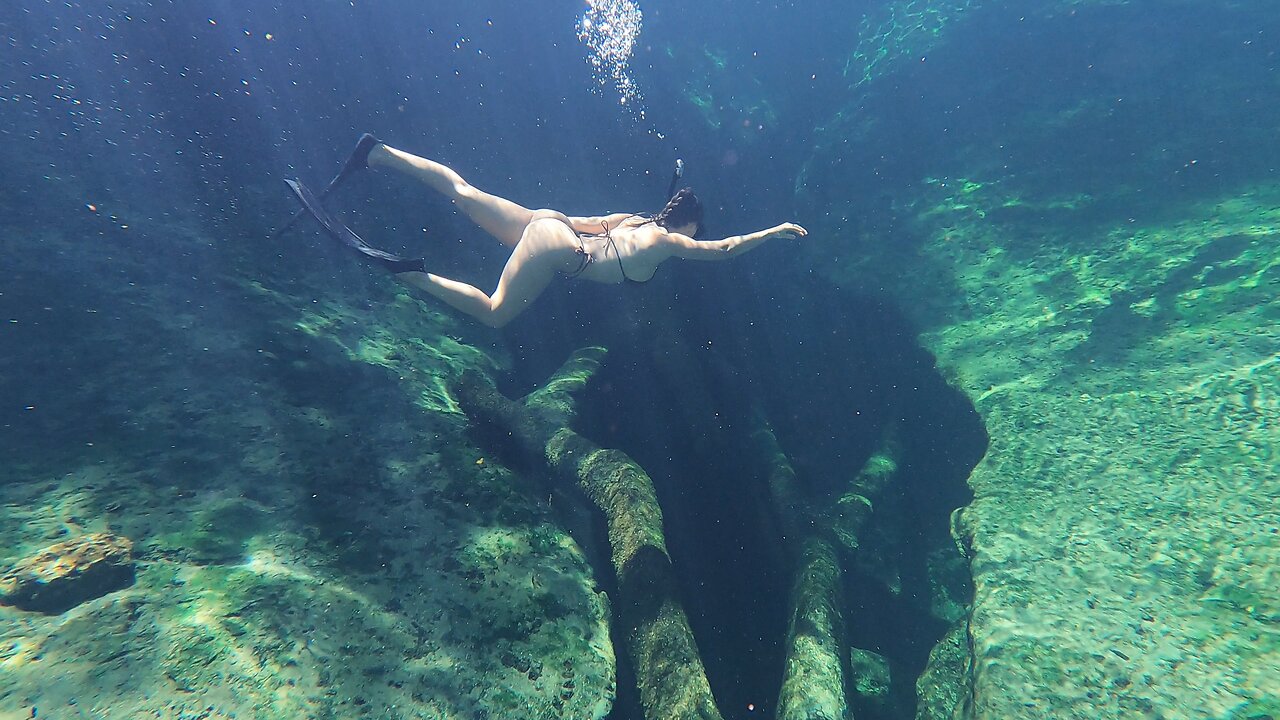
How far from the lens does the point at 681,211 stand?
16.3ft

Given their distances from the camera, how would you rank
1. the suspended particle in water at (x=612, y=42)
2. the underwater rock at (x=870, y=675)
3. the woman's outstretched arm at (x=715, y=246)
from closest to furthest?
the underwater rock at (x=870, y=675) < the woman's outstretched arm at (x=715, y=246) < the suspended particle in water at (x=612, y=42)

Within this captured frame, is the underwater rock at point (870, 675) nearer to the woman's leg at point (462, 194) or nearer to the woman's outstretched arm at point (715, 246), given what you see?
the woman's outstretched arm at point (715, 246)

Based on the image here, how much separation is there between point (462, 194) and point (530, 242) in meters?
1.10

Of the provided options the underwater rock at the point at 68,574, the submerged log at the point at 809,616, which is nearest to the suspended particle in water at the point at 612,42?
the submerged log at the point at 809,616

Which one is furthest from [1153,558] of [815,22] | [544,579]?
[815,22]

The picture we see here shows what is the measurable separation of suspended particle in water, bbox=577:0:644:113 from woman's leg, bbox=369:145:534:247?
22.1 feet

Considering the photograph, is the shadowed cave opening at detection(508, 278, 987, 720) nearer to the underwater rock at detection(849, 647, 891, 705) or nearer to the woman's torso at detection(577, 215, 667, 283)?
the underwater rock at detection(849, 647, 891, 705)

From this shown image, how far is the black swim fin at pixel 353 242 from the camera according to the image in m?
3.89

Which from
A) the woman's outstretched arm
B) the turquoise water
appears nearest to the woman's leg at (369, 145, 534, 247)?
the turquoise water

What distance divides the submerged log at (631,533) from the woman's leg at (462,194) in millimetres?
1612

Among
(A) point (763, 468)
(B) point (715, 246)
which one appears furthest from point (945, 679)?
(B) point (715, 246)

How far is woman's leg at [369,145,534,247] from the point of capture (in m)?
4.69

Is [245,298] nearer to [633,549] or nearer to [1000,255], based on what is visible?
[633,549]

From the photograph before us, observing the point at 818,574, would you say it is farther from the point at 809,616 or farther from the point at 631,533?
the point at 631,533
